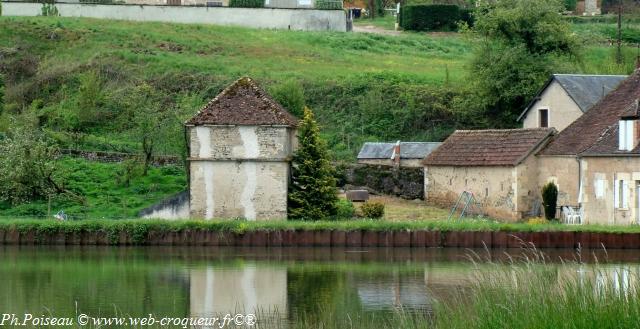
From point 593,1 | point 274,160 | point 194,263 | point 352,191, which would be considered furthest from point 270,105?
point 593,1

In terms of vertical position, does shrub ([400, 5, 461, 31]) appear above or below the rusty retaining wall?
above

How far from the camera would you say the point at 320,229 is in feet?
134

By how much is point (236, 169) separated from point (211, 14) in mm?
36289

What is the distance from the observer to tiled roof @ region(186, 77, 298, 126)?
45438mm

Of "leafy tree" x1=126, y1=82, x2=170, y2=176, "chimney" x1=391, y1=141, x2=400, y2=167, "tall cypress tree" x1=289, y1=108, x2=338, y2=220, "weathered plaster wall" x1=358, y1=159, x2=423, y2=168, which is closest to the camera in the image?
"tall cypress tree" x1=289, y1=108, x2=338, y2=220

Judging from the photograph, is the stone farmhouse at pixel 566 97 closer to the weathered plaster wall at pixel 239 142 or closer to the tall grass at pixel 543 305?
Answer: the weathered plaster wall at pixel 239 142

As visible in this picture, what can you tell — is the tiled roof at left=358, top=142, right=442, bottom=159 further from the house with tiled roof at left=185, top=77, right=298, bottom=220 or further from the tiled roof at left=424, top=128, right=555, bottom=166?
the house with tiled roof at left=185, top=77, right=298, bottom=220

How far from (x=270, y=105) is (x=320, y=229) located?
6.84 meters

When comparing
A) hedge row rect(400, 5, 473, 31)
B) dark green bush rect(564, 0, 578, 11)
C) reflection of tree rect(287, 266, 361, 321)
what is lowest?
reflection of tree rect(287, 266, 361, 321)

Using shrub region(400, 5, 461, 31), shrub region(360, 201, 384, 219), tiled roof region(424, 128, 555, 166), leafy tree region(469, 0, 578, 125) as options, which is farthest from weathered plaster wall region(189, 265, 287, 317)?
shrub region(400, 5, 461, 31)

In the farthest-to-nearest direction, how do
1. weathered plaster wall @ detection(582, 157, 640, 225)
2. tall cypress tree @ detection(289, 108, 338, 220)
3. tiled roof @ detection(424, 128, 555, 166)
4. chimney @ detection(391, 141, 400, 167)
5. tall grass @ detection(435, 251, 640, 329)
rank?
chimney @ detection(391, 141, 400, 167) → tiled roof @ detection(424, 128, 555, 166) → tall cypress tree @ detection(289, 108, 338, 220) → weathered plaster wall @ detection(582, 157, 640, 225) → tall grass @ detection(435, 251, 640, 329)

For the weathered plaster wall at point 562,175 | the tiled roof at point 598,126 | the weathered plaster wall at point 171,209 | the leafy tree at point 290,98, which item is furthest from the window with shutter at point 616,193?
the leafy tree at point 290,98

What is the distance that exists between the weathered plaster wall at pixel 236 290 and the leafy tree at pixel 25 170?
50.6ft

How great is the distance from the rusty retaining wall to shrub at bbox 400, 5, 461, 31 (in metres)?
44.7
